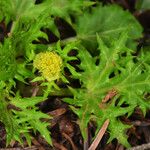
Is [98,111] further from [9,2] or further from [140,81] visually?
[9,2]

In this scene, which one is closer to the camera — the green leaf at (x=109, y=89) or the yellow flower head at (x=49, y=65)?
the yellow flower head at (x=49, y=65)

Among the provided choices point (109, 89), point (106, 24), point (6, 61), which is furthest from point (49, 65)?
point (106, 24)

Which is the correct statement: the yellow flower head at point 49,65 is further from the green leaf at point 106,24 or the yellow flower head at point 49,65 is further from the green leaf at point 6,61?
the green leaf at point 106,24

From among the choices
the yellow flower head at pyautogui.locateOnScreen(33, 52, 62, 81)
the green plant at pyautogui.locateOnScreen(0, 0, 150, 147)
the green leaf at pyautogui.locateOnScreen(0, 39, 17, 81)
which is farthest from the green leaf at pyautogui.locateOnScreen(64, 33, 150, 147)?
the green leaf at pyautogui.locateOnScreen(0, 39, 17, 81)

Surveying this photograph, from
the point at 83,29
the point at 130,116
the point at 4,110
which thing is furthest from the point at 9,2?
the point at 130,116

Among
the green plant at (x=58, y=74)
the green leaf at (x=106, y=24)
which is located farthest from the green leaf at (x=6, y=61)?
the green leaf at (x=106, y=24)

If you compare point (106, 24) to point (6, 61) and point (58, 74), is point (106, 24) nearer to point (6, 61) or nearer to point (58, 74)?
point (58, 74)

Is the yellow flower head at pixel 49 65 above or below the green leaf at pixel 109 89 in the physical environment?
above
